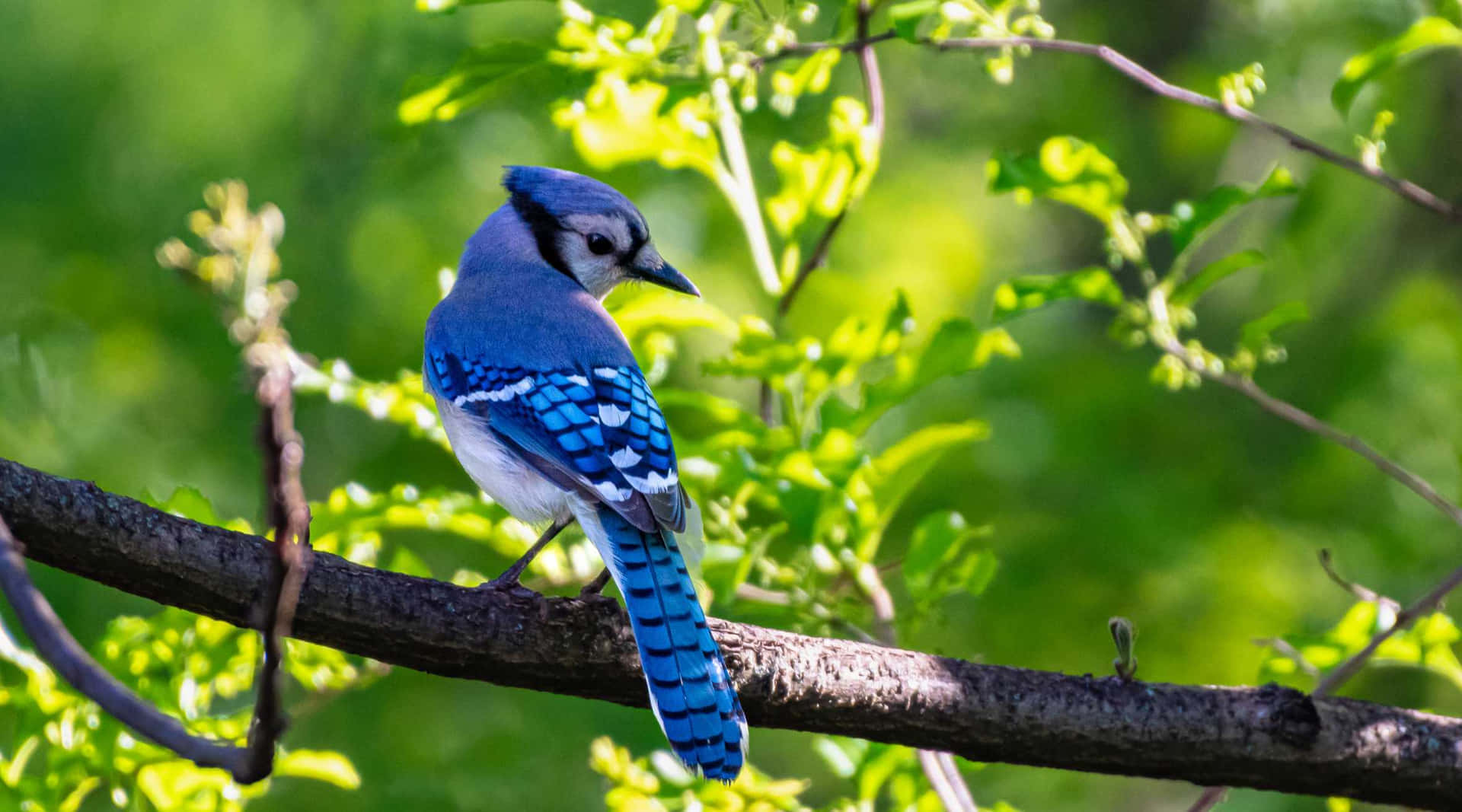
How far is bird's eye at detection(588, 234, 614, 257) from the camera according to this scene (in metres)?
3.02

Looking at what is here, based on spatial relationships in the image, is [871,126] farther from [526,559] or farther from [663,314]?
[526,559]

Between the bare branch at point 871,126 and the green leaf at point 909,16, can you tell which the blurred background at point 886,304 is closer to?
the bare branch at point 871,126

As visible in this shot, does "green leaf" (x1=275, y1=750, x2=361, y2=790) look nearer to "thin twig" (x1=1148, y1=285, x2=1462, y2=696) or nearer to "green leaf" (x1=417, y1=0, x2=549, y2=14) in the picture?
"green leaf" (x1=417, y1=0, x2=549, y2=14)

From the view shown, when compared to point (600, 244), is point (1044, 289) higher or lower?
higher

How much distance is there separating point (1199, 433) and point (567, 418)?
9.37 feet

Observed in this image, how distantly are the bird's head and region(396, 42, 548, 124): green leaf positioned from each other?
58 cm

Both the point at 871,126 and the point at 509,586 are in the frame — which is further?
the point at 871,126

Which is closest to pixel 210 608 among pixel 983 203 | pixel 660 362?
pixel 660 362

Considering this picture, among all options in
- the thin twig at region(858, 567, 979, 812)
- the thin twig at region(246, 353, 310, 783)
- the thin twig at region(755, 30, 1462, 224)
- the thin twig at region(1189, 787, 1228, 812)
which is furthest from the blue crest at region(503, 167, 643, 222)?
the thin twig at region(246, 353, 310, 783)

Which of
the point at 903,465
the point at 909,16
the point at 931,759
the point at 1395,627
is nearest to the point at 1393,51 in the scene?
the point at 909,16

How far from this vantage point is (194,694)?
85.3 inches

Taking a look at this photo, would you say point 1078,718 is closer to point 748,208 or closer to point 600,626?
point 600,626

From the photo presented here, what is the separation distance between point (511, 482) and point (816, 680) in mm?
722

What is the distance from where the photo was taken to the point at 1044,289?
2340 millimetres
